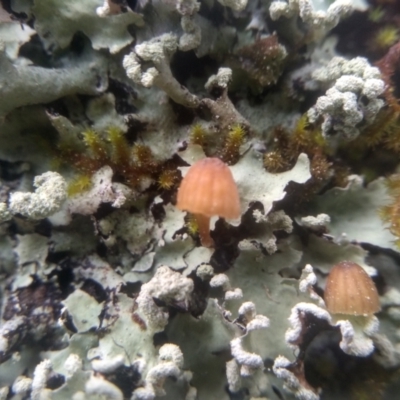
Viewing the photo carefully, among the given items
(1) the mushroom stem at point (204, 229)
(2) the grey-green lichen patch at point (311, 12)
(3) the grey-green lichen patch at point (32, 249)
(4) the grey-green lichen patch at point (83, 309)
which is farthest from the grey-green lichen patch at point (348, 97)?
(3) the grey-green lichen patch at point (32, 249)

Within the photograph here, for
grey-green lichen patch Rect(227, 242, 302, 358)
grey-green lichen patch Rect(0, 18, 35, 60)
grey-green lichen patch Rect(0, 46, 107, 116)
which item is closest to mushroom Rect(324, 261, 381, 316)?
grey-green lichen patch Rect(227, 242, 302, 358)

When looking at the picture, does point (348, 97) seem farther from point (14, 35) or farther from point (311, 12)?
point (14, 35)

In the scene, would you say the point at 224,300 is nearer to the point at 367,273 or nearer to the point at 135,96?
the point at 367,273

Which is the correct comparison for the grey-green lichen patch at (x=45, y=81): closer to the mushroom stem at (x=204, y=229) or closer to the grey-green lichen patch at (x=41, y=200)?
the grey-green lichen patch at (x=41, y=200)

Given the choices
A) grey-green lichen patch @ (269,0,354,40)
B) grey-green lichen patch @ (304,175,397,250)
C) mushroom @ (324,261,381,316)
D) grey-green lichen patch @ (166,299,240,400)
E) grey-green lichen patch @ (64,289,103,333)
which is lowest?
grey-green lichen patch @ (166,299,240,400)

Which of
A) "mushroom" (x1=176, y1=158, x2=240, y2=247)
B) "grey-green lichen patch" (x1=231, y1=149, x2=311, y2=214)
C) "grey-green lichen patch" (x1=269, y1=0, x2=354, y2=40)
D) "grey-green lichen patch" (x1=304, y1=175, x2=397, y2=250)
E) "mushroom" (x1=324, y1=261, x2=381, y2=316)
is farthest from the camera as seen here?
"grey-green lichen patch" (x1=304, y1=175, x2=397, y2=250)

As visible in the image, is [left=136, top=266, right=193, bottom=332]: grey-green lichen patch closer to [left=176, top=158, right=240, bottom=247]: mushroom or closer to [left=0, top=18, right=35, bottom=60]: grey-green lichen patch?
[left=176, top=158, right=240, bottom=247]: mushroom

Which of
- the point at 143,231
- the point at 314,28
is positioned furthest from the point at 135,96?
the point at 314,28
